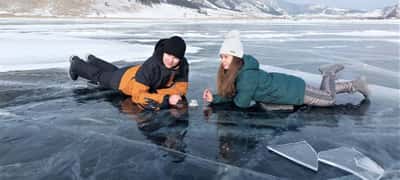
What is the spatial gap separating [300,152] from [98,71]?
3.20m

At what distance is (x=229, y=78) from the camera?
3.84 meters

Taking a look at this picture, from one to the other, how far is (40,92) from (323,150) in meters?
3.52

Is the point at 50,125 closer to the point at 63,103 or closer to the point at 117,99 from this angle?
the point at 63,103

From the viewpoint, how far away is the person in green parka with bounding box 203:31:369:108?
378 cm

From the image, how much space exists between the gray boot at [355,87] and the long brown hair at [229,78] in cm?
152

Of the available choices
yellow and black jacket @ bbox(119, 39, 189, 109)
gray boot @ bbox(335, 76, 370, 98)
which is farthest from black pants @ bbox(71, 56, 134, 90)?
gray boot @ bbox(335, 76, 370, 98)

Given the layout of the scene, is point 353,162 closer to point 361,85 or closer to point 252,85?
point 252,85

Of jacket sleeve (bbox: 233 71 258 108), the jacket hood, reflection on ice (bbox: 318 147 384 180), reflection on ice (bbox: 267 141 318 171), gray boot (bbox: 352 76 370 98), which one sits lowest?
reflection on ice (bbox: 318 147 384 180)

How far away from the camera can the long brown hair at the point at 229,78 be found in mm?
3774

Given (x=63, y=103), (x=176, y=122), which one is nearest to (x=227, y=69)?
(x=176, y=122)

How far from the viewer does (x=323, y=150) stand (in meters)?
2.99

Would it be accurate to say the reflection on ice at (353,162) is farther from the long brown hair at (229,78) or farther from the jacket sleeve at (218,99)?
the jacket sleeve at (218,99)

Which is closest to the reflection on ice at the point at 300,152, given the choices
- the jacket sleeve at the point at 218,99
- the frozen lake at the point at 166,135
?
the frozen lake at the point at 166,135

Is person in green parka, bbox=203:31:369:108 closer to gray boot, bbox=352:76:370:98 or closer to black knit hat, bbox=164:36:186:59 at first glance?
gray boot, bbox=352:76:370:98
